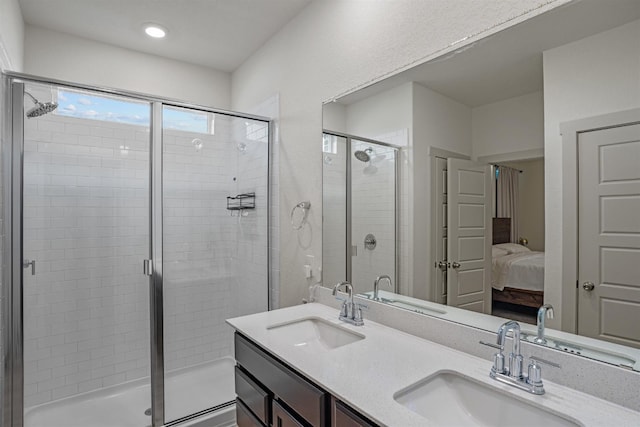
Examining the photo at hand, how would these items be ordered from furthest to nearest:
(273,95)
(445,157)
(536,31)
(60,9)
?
1. (273,95)
2. (60,9)
3. (445,157)
4. (536,31)

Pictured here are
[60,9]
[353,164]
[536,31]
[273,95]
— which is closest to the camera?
[536,31]

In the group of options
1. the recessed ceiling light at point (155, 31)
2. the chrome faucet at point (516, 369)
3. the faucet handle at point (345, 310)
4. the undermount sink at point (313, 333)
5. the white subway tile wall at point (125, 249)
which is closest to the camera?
the chrome faucet at point (516, 369)

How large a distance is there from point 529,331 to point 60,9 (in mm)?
3142

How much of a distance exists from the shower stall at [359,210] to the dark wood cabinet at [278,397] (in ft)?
2.11

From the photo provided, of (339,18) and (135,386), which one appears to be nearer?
(339,18)

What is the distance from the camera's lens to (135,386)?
2.69 meters

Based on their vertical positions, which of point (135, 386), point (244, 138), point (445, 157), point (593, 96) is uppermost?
point (244, 138)

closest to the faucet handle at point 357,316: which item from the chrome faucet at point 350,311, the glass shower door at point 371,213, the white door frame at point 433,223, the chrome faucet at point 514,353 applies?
the chrome faucet at point 350,311

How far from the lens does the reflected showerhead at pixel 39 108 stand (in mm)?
2051

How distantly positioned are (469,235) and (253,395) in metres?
1.15

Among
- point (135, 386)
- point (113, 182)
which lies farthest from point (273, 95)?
point (135, 386)

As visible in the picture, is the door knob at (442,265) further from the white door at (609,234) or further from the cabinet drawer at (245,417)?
the cabinet drawer at (245,417)

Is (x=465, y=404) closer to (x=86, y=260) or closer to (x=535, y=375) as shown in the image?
(x=535, y=375)

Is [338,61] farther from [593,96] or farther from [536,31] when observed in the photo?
[593,96]
